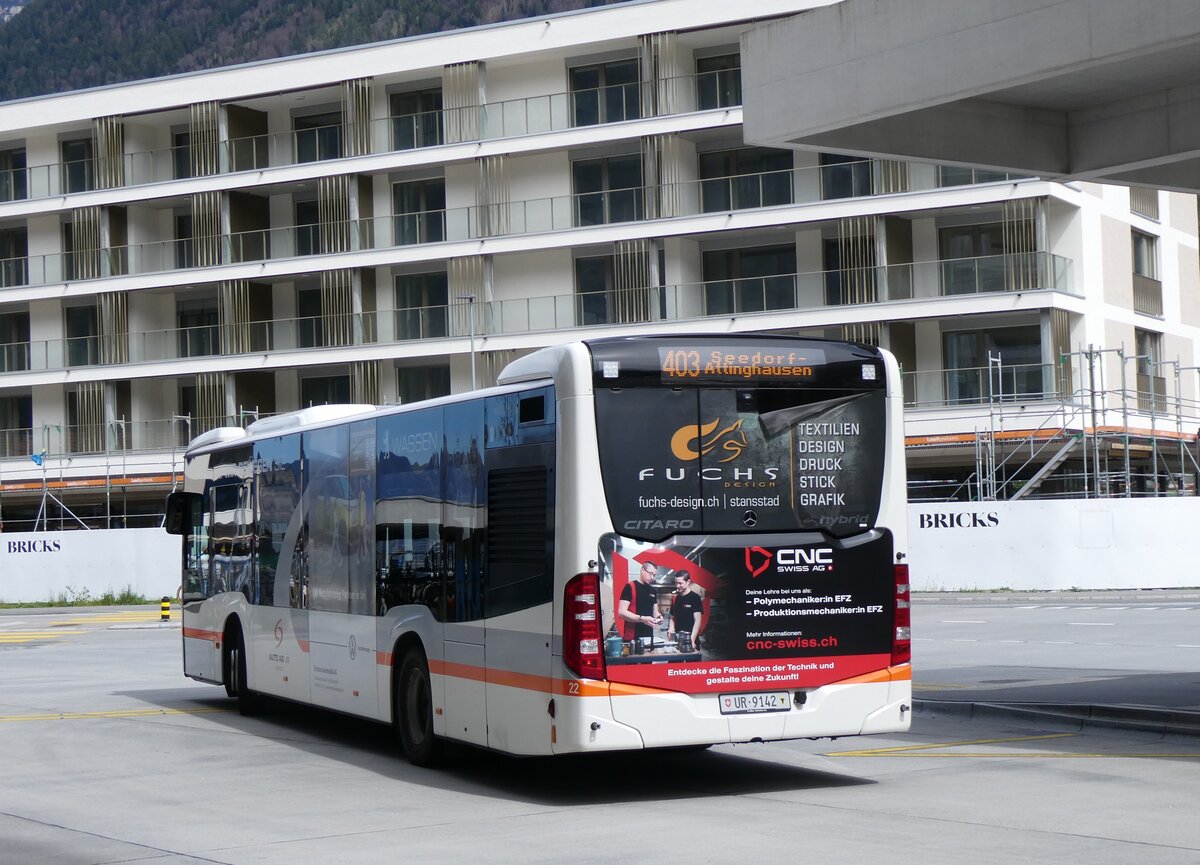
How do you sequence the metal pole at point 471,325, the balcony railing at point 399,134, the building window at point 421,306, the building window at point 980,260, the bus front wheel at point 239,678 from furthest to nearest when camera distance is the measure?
the building window at point 421,306 → the metal pole at point 471,325 → the balcony railing at point 399,134 → the building window at point 980,260 → the bus front wheel at point 239,678

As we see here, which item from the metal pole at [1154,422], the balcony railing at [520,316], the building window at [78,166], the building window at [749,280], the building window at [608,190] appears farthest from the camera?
the building window at [78,166]

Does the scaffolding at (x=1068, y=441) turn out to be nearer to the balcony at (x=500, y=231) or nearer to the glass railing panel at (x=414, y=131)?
the balcony at (x=500, y=231)

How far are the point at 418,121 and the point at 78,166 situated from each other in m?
13.9

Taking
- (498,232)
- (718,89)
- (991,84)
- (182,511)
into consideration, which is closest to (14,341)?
(498,232)

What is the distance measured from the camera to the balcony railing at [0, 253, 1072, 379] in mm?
47906

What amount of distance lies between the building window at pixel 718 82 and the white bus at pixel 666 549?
125 feet

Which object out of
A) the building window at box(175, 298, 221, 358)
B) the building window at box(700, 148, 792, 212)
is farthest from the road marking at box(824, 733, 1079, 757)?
the building window at box(175, 298, 221, 358)

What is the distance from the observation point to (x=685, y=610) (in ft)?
37.4

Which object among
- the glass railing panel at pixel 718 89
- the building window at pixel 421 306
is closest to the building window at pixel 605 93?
the glass railing panel at pixel 718 89

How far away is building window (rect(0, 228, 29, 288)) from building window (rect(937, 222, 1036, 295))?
33107 mm

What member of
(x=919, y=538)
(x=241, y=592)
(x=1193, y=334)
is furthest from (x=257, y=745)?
(x=1193, y=334)

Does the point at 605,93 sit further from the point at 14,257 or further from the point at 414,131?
the point at 14,257

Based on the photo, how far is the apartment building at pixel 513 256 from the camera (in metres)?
47.1

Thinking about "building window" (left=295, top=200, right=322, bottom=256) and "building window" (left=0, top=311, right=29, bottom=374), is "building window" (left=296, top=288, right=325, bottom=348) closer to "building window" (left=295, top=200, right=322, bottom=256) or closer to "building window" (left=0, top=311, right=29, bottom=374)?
"building window" (left=295, top=200, right=322, bottom=256)
